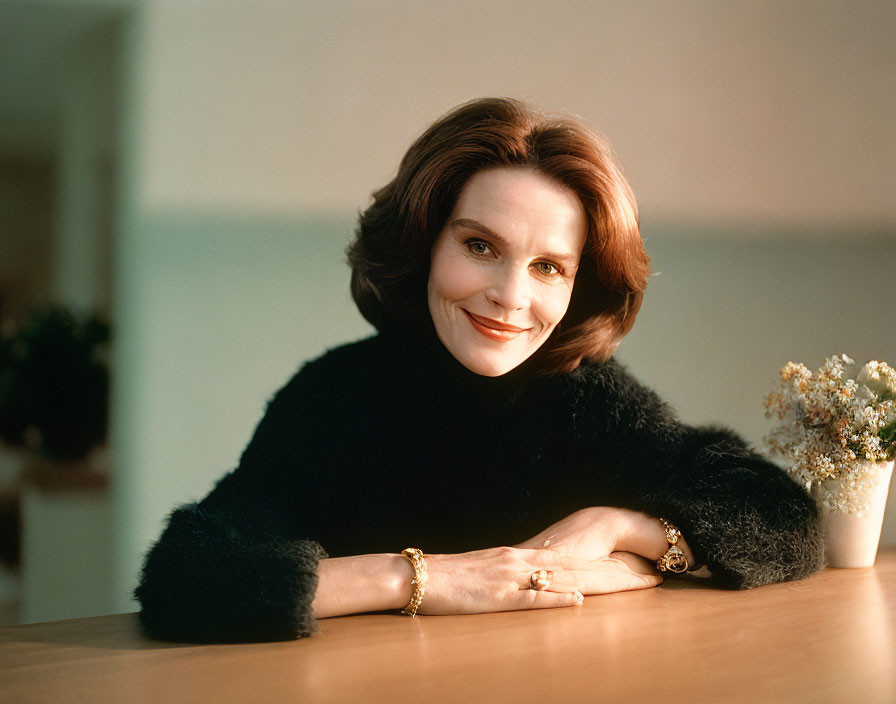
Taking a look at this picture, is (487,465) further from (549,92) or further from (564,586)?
(549,92)

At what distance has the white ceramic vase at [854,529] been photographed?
171cm

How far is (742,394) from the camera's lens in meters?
3.12

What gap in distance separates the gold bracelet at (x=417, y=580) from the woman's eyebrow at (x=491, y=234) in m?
0.51

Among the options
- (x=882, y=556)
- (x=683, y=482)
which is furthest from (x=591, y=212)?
(x=882, y=556)

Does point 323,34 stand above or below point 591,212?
above

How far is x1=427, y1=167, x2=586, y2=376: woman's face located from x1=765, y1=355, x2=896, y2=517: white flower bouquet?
51 centimetres

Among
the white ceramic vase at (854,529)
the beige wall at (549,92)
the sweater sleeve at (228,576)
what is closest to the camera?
the sweater sleeve at (228,576)

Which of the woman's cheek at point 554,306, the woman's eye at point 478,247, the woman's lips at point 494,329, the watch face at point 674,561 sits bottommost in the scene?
the watch face at point 674,561

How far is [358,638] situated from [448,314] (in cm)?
59

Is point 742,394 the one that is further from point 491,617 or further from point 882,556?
point 491,617

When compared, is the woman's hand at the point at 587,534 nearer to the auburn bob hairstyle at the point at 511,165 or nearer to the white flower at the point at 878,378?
the auburn bob hairstyle at the point at 511,165

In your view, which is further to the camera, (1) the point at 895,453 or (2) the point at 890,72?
(2) the point at 890,72

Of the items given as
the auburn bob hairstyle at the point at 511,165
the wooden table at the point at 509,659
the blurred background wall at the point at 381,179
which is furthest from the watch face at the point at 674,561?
the blurred background wall at the point at 381,179

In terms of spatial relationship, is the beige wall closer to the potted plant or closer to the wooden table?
the potted plant
